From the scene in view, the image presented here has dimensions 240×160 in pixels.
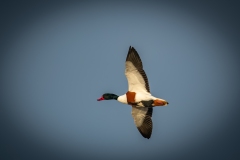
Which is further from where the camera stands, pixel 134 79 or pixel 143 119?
pixel 143 119

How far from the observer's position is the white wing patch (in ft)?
39.8

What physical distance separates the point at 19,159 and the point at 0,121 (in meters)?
17.8

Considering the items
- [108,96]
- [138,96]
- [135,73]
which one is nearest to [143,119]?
[138,96]

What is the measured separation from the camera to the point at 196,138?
58812 millimetres

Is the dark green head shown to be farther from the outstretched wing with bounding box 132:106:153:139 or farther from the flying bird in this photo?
the outstretched wing with bounding box 132:106:153:139

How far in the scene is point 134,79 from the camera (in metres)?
12.3

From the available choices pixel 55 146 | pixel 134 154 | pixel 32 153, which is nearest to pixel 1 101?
pixel 55 146

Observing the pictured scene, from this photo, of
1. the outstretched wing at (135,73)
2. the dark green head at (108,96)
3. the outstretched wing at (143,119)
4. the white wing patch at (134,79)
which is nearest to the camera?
the outstretched wing at (135,73)

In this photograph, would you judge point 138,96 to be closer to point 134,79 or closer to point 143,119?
point 134,79

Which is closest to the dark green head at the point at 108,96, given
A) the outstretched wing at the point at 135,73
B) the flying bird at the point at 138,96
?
the flying bird at the point at 138,96

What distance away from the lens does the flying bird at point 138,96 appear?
1199 cm

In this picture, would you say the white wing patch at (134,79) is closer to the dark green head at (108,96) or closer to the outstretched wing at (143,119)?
the dark green head at (108,96)

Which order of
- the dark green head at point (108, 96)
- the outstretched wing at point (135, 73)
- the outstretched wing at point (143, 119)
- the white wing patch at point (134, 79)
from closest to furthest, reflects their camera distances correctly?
the outstretched wing at point (135, 73)
the white wing patch at point (134, 79)
the outstretched wing at point (143, 119)
the dark green head at point (108, 96)

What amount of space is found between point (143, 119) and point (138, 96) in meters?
0.87
